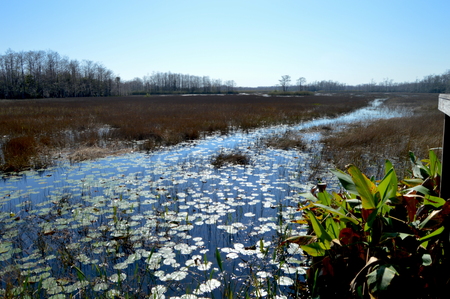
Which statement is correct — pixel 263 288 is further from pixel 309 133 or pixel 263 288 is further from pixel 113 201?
pixel 309 133

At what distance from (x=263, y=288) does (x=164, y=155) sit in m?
7.80

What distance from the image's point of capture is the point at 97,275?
339 centimetres

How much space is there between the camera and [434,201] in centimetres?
241

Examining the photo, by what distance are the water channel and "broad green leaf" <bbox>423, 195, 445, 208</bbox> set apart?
1.50 m

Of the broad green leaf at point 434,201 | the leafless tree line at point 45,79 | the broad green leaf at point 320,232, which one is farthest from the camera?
the leafless tree line at point 45,79

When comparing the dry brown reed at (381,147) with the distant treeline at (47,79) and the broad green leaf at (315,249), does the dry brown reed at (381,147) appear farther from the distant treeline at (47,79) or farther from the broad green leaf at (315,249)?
the distant treeline at (47,79)

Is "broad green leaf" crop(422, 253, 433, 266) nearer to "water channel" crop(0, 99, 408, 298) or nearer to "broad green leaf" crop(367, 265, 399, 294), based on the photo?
"broad green leaf" crop(367, 265, 399, 294)

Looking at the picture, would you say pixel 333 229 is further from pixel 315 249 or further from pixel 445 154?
pixel 445 154

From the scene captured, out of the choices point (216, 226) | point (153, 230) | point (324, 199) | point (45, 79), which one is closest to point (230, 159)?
point (216, 226)

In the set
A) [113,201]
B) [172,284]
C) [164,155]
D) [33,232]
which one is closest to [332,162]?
[164,155]

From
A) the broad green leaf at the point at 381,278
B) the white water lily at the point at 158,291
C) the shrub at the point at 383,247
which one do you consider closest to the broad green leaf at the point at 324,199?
the shrub at the point at 383,247

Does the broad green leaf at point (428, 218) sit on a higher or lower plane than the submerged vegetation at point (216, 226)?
higher

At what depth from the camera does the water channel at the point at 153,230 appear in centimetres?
323

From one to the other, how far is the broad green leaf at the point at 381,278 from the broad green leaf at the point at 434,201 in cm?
67
